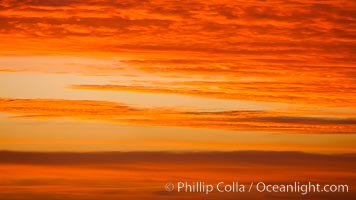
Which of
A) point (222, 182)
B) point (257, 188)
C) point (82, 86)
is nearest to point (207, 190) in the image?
point (222, 182)

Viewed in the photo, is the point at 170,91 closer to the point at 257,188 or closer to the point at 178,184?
the point at 178,184

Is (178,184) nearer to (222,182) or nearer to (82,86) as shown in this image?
(222,182)

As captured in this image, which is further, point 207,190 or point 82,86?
point 82,86

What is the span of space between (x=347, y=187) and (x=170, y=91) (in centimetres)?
569

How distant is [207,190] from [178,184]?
0.83 meters

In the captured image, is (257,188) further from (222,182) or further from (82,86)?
(82,86)

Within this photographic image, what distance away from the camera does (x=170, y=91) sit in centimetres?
648

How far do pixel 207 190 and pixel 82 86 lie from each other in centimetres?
481

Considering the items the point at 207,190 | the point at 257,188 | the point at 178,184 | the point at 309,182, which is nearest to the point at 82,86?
the point at 178,184

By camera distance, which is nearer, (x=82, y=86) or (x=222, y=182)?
(x=222, y=182)

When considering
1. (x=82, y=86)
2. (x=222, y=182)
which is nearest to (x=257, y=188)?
(x=222, y=182)

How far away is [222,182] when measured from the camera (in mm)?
5711

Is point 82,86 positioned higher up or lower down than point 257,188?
higher up

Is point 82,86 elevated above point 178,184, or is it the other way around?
point 82,86
